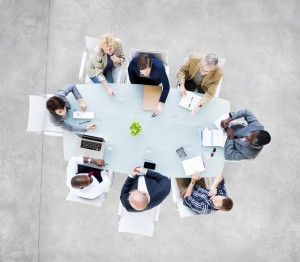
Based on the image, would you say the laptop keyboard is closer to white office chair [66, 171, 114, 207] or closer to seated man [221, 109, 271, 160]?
white office chair [66, 171, 114, 207]

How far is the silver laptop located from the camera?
3387 mm

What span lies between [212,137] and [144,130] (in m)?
0.76

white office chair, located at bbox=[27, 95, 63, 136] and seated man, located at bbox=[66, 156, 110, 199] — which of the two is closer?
seated man, located at bbox=[66, 156, 110, 199]

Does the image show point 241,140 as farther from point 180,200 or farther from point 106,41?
point 106,41

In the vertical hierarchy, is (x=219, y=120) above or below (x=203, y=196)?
above

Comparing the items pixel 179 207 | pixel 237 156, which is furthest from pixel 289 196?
pixel 179 207

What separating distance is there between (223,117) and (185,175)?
2.58 ft

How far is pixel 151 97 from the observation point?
11.8 ft

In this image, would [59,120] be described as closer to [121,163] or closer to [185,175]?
[121,163]

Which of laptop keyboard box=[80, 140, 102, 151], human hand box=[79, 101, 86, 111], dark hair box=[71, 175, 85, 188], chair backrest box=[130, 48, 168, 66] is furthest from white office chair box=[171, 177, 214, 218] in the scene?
Answer: chair backrest box=[130, 48, 168, 66]

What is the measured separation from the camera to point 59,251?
445 centimetres

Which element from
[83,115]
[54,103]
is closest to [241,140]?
[83,115]

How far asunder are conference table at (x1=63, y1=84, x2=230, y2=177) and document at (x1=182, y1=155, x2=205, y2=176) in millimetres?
49

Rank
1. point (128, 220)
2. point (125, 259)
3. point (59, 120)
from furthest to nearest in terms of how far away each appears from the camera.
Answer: point (125, 259), point (128, 220), point (59, 120)
